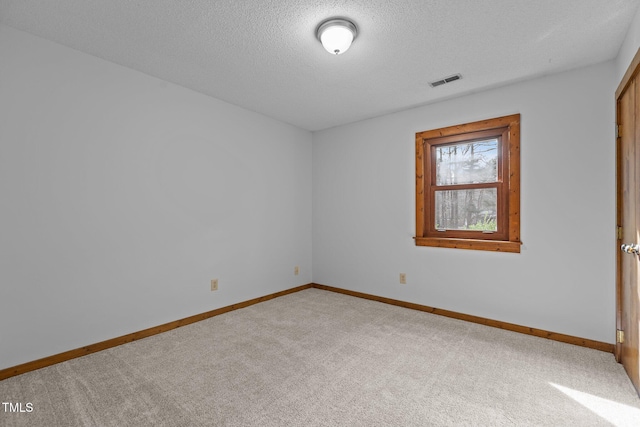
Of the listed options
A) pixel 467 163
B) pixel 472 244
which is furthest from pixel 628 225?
pixel 467 163

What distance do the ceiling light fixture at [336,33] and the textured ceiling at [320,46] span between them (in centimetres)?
5

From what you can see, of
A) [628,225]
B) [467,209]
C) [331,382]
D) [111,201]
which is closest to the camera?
[331,382]

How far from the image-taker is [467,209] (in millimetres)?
3322

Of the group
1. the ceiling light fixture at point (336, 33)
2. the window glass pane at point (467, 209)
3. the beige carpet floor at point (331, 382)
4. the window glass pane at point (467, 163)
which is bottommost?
the beige carpet floor at point (331, 382)

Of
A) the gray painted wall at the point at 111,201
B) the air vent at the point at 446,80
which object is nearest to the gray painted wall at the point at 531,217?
the air vent at the point at 446,80

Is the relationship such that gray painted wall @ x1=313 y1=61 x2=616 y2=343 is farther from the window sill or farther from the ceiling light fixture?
the ceiling light fixture

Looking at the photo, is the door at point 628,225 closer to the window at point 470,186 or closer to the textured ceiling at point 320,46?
the textured ceiling at point 320,46

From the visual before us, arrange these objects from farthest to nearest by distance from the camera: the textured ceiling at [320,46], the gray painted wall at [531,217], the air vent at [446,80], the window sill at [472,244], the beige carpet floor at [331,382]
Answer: the window sill at [472,244] → the air vent at [446,80] → the gray painted wall at [531,217] → the textured ceiling at [320,46] → the beige carpet floor at [331,382]

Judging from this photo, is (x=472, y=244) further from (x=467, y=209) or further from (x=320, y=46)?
(x=320, y=46)

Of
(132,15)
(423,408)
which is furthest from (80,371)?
(132,15)

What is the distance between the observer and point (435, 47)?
2.32 metres

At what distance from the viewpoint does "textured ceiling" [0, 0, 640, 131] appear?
6.20 feet

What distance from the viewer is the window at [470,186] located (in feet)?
9.67

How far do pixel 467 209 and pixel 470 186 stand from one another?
259mm
